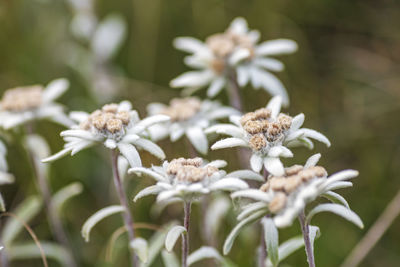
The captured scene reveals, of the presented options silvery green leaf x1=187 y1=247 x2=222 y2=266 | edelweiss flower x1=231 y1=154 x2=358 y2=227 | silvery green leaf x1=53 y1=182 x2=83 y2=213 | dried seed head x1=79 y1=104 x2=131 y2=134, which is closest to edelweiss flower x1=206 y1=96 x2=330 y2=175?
edelweiss flower x1=231 y1=154 x2=358 y2=227

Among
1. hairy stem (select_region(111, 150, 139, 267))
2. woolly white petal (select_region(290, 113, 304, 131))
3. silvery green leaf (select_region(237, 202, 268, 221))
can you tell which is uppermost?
hairy stem (select_region(111, 150, 139, 267))

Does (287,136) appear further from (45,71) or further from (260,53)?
(45,71)

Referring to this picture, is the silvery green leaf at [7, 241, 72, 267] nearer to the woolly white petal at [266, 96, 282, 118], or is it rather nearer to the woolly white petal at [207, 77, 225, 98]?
the woolly white petal at [207, 77, 225, 98]

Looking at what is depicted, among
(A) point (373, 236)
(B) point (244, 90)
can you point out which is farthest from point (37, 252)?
(B) point (244, 90)

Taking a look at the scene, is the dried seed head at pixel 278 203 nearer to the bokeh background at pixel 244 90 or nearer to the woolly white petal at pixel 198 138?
the woolly white petal at pixel 198 138

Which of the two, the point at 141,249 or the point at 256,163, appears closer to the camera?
the point at 256,163

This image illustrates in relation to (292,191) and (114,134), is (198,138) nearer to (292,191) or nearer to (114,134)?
(114,134)
